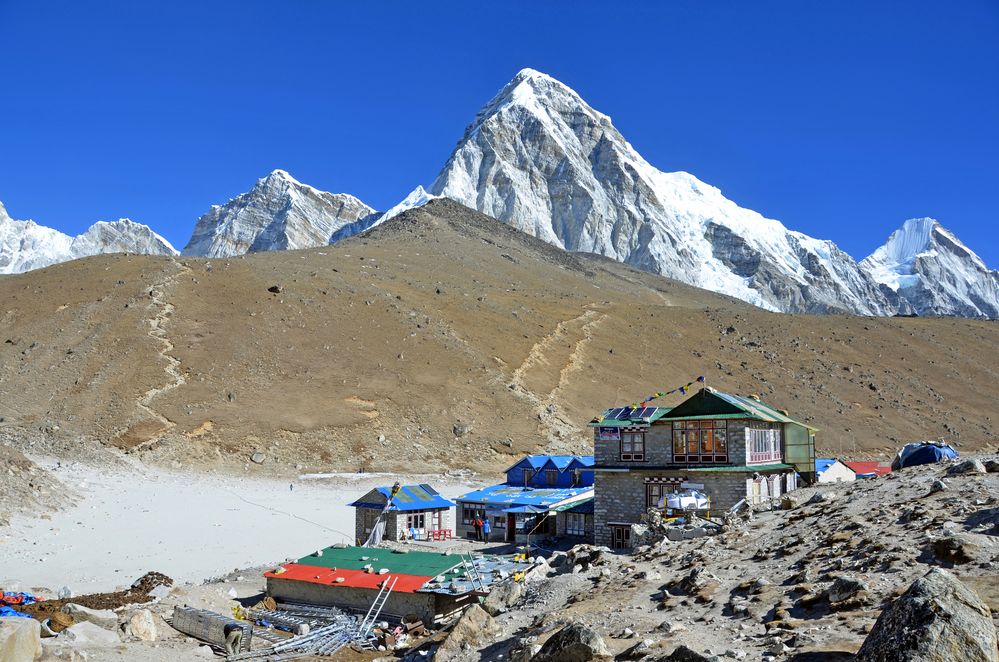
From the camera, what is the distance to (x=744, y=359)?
9750 cm

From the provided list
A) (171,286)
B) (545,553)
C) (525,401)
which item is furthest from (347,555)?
(171,286)

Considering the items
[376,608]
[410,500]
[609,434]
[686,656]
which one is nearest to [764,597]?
[686,656]

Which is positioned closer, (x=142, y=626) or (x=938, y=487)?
(x=938, y=487)

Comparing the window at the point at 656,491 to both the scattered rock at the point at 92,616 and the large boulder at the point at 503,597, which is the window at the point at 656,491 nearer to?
the large boulder at the point at 503,597

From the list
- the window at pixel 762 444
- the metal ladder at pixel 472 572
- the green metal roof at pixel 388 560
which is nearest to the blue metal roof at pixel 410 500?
the green metal roof at pixel 388 560

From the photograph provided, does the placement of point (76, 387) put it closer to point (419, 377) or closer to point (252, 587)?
point (419, 377)

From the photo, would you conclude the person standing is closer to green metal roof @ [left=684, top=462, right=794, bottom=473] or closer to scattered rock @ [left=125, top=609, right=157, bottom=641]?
green metal roof @ [left=684, top=462, right=794, bottom=473]

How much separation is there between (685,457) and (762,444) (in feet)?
10.6

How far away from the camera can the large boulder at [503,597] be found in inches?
805

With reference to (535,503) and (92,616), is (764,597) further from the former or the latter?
(535,503)

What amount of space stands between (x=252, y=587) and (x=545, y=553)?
10.6 meters

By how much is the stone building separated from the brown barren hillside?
23.0m

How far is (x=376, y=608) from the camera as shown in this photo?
25.8 metres

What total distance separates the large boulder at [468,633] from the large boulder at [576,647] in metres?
3.86
